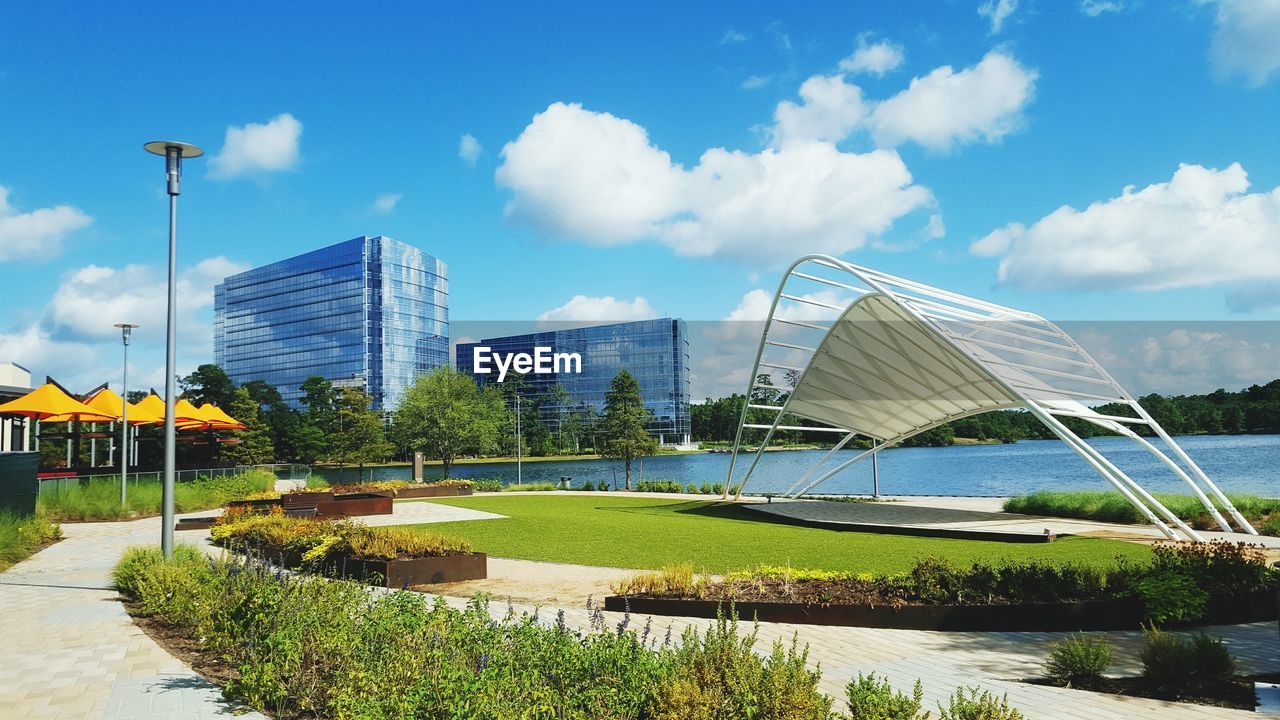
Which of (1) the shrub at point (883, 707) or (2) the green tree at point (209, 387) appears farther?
(2) the green tree at point (209, 387)

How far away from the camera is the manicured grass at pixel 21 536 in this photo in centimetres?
1558

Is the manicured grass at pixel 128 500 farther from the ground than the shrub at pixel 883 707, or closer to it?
closer to it

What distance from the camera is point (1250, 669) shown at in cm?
741

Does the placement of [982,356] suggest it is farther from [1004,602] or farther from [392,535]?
[392,535]

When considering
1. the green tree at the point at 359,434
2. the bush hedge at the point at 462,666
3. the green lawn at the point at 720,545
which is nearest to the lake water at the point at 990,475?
the green tree at the point at 359,434

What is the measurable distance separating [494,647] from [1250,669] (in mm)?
7229

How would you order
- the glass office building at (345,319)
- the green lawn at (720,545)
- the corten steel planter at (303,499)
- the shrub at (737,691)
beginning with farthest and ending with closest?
the glass office building at (345,319) → the corten steel planter at (303,499) → the green lawn at (720,545) → the shrub at (737,691)

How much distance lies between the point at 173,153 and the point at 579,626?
34.2ft

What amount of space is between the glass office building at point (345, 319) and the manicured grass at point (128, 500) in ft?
330

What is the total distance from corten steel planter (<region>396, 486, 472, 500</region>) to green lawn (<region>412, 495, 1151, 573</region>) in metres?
12.1

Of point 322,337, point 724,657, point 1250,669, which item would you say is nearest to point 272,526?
point 724,657

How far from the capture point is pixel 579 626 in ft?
29.7

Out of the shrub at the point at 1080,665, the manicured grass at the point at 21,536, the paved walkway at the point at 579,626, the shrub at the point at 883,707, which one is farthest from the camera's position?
the manicured grass at the point at 21,536

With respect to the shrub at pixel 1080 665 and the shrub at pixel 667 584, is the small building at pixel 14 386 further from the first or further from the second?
the shrub at pixel 1080 665
